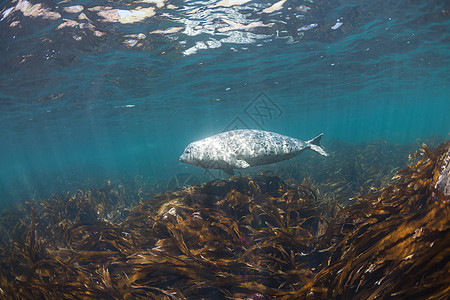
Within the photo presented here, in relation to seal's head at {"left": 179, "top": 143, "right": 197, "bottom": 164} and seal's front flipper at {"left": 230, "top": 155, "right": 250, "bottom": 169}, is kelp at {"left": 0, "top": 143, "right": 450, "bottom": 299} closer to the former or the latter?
seal's front flipper at {"left": 230, "top": 155, "right": 250, "bottom": 169}

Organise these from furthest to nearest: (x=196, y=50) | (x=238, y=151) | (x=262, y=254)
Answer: (x=196, y=50) → (x=238, y=151) → (x=262, y=254)

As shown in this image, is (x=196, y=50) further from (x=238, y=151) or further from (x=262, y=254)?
(x=262, y=254)

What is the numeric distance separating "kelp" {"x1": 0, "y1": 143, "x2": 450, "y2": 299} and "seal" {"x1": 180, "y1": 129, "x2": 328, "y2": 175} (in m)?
1.30

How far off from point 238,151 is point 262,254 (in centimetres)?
321

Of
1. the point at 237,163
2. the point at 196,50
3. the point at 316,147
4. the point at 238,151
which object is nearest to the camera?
the point at 237,163

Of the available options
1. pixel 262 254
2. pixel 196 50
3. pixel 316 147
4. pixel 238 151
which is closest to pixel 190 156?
pixel 238 151

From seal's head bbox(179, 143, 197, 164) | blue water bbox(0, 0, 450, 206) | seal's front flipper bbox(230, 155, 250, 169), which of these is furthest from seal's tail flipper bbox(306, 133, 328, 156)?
blue water bbox(0, 0, 450, 206)

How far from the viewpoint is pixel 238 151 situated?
19.0 feet

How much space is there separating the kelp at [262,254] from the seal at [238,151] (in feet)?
4.26

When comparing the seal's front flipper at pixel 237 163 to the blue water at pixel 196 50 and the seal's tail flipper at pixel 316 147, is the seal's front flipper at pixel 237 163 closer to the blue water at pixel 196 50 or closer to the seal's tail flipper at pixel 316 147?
the seal's tail flipper at pixel 316 147

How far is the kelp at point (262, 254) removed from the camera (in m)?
1.93

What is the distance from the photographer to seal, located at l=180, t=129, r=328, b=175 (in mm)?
5746

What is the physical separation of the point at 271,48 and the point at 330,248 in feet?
42.5

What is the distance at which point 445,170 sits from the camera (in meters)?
2.39
